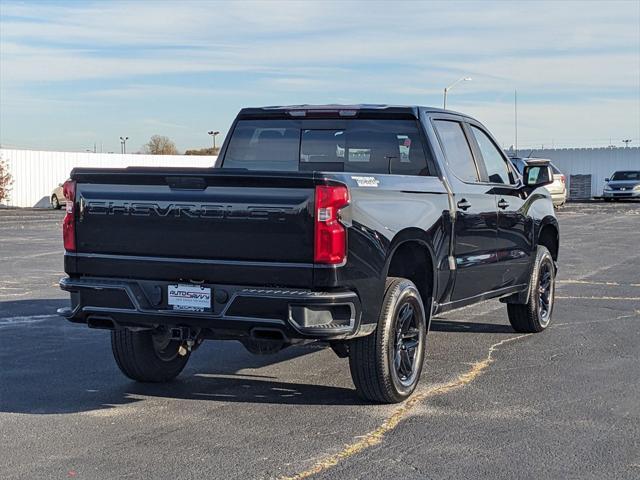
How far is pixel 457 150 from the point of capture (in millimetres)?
8648

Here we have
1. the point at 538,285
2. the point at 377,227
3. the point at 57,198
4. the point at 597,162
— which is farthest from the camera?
the point at 597,162

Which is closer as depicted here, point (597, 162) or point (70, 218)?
point (70, 218)

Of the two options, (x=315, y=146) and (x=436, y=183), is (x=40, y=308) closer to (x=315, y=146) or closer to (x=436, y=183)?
(x=315, y=146)

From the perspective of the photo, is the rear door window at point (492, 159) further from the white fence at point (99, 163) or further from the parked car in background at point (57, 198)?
the parked car in background at point (57, 198)

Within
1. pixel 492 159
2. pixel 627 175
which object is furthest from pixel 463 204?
pixel 627 175

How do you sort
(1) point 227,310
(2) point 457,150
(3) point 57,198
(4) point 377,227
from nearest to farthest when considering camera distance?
(1) point 227,310 → (4) point 377,227 → (2) point 457,150 → (3) point 57,198

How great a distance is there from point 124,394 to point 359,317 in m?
1.99

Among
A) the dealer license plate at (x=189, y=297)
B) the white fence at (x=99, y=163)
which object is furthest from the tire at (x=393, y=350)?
the white fence at (x=99, y=163)

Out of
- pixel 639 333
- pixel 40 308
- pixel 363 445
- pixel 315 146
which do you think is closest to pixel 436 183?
pixel 315 146

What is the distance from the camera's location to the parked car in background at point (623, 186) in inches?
1902

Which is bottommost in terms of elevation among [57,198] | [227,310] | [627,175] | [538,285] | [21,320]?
[57,198]

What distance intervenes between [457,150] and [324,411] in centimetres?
287

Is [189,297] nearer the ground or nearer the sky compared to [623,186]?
nearer the sky

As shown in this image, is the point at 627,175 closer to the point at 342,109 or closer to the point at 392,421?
the point at 342,109
